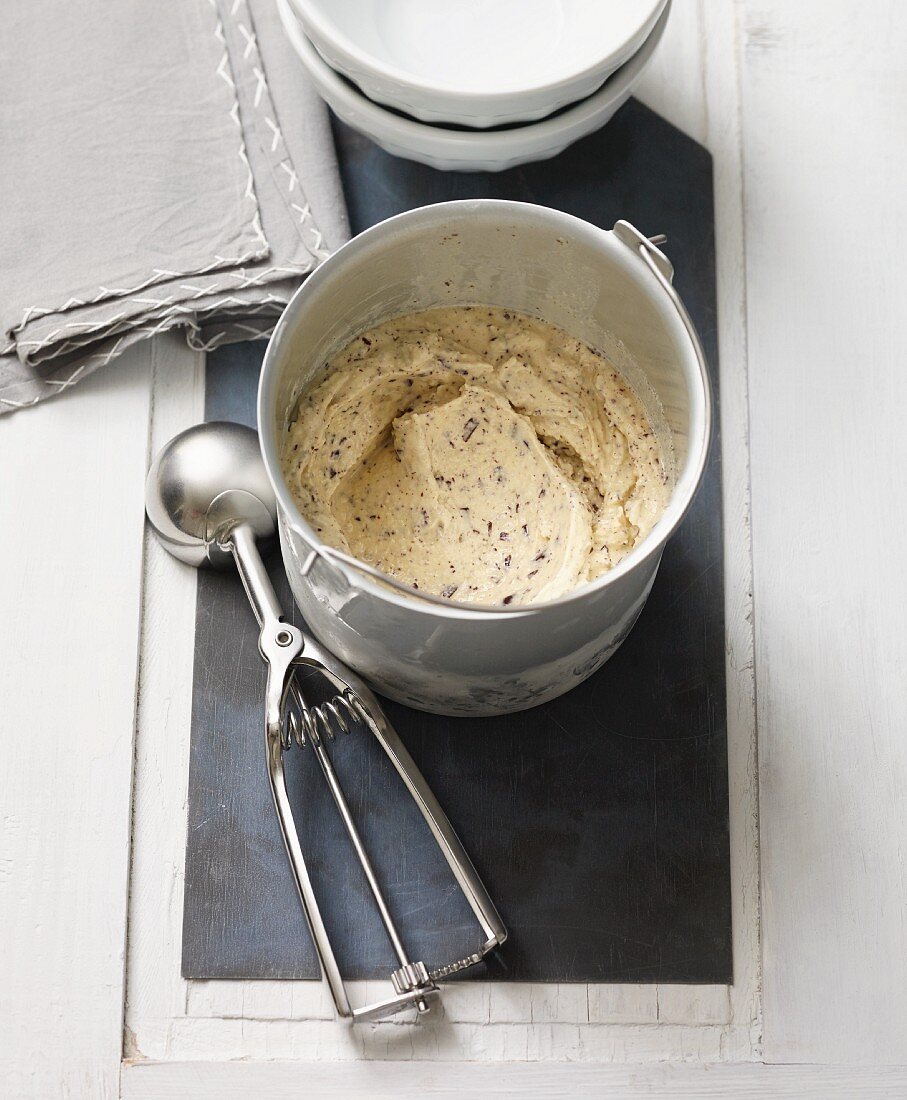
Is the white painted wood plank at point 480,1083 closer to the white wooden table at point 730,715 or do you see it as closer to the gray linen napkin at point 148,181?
the white wooden table at point 730,715

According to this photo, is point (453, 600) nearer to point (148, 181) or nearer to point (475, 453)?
point (475, 453)

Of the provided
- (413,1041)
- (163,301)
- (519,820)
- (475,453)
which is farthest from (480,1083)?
(163,301)

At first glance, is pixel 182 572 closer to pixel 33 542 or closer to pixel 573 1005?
pixel 33 542

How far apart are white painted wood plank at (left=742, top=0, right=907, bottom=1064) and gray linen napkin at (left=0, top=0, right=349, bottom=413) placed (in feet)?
1.13

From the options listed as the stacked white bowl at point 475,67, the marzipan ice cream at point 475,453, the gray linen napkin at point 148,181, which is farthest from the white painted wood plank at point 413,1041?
the stacked white bowl at point 475,67

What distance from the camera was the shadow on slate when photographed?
30.1 inches

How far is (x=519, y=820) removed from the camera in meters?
0.78

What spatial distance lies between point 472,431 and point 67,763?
36 centimetres

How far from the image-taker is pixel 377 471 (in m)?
0.76

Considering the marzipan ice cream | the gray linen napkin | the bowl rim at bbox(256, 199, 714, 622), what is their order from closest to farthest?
the bowl rim at bbox(256, 199, 714, 622), the marzipan ice cream, the gray linen napkin

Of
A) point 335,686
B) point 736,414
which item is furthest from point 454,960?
point 736,414

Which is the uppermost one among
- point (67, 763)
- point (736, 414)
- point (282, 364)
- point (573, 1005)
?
point (282, 364)

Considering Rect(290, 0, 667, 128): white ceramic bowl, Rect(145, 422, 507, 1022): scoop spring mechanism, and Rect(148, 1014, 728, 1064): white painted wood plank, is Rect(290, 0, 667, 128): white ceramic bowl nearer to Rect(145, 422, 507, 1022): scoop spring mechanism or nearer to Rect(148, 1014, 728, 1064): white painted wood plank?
Rect(145, 422, 507, 1022): scoop spring mechanism

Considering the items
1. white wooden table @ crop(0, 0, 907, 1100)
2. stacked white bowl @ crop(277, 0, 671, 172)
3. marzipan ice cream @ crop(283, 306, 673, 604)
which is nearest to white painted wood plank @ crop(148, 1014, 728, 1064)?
white wooden table @ crop(0, 0, 907, 1100)
